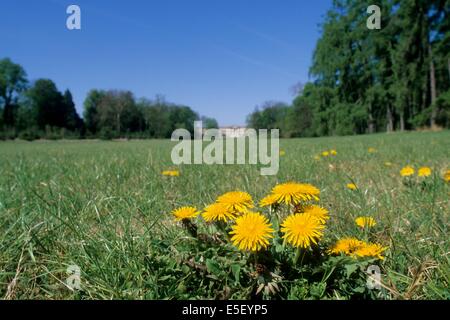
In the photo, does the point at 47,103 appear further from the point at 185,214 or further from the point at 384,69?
the point at 185,214

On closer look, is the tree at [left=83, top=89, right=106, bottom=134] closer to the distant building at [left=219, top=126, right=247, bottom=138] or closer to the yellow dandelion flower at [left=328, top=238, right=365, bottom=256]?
the distant building at [left=219, top=126, right=247, bottom=138]

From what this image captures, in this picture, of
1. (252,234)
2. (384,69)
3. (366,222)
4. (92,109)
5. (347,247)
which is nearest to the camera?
(252,234)

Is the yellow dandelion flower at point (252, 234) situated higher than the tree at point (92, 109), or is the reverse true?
the tree at point (92, 109)

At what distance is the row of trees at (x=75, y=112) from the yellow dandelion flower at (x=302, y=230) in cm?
5319

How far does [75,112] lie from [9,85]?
41.4 feet

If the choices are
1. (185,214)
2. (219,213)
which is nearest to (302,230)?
(219,213)

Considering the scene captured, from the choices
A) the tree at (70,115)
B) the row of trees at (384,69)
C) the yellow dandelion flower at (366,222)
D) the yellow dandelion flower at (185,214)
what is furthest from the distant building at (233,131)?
the tree at (70,115)

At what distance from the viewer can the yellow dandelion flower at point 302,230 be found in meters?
0.75

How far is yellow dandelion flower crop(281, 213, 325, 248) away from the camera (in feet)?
2.48

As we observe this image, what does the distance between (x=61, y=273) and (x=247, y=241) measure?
2.19ft

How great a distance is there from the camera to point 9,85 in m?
57.9

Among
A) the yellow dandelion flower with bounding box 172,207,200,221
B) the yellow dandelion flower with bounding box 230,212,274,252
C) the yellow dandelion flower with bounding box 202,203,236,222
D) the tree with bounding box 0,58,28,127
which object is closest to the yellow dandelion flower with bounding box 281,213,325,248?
the yellow dandelion flower with bounding box 230,212,274,252

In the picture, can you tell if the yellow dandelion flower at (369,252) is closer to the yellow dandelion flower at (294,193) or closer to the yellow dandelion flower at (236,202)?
the yellow dandelion flower at (294,193)
